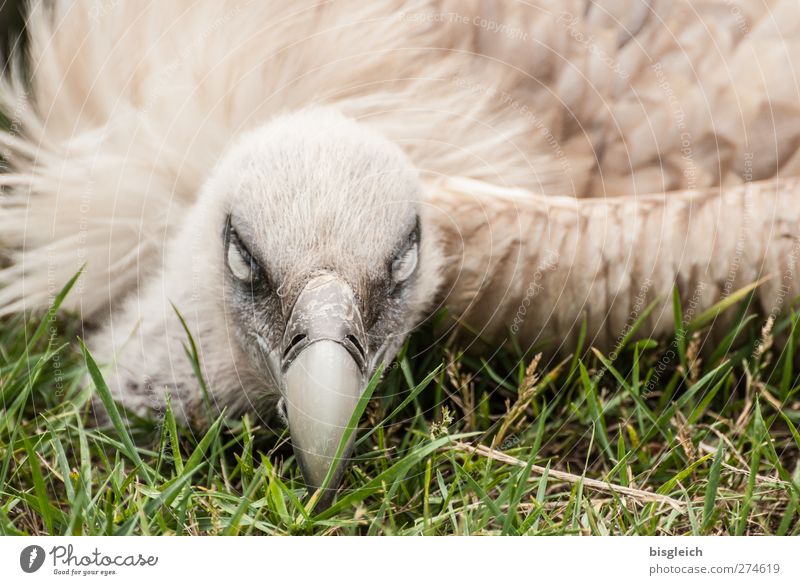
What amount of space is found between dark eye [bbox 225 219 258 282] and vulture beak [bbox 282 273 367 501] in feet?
0.46

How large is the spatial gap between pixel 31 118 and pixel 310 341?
747 mm

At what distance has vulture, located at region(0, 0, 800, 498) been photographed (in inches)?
55.5

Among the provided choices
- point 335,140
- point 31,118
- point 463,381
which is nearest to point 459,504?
point 463,381

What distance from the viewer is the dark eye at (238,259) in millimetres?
1348

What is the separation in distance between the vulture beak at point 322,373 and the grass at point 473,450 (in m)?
0.06

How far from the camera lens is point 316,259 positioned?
125cm

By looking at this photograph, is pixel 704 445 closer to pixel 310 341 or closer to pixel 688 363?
pixel 688 363

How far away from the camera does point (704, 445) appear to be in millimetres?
1405

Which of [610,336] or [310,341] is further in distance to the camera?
[610,336]
